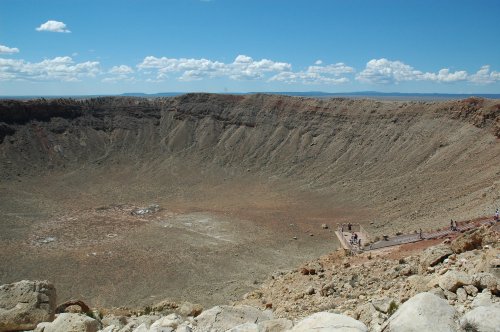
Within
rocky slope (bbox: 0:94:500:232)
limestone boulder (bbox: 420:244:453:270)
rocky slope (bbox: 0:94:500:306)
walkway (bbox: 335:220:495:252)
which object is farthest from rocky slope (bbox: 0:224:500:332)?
rocky slope (bbox: 0:94:500:232)

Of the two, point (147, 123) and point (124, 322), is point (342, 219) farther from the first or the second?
point (147, 123)

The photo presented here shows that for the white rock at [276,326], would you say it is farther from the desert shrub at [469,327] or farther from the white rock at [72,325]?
the white rock at [72,325]

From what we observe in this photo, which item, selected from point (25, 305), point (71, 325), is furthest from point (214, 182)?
point (71, 325)

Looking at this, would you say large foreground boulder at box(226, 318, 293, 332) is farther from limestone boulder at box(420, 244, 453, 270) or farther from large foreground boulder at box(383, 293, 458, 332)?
limestone boulder at box(420, 244, 453, 270)

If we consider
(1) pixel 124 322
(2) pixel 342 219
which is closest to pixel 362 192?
(2) pixel 342 219

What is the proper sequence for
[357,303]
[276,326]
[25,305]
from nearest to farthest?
[276,326] < [25,305] < [357,303]

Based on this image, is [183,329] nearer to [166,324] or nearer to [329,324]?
[166,324]

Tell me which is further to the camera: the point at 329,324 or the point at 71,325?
the point at 71,325
